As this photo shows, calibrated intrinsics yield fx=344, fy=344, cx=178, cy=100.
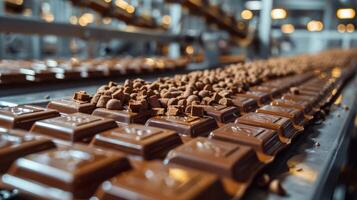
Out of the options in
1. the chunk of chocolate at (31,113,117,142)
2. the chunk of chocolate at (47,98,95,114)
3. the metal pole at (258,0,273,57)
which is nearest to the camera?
the chunk of chocolate at (31,113,117,142)

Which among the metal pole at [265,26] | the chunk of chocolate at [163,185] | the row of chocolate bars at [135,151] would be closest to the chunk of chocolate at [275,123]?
the row of chocolate bars at [135,151]

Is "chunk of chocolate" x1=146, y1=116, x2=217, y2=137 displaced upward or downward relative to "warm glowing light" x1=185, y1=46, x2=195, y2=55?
downward

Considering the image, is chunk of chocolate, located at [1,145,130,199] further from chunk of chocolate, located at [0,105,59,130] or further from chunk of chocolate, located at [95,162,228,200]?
chunk of chocolate, located at [0,105,59,130]

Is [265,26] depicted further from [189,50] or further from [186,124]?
[186,124]

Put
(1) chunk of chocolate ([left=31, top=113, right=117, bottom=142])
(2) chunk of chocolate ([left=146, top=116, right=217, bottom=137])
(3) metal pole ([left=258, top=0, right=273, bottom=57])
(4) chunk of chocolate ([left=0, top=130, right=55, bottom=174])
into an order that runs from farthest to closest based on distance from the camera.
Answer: (3) metal pole ([left=258, top=0, right=273, bottom=57])
(2) chunk of chocolate ([left=146, top=116, right=217, bottom=137])
(1) chunk of chocolate ([left=31, top=113, right=117, bottom=142])
(4) chunk of chocolate ([left=0, top=130, right=55, bottom=174])

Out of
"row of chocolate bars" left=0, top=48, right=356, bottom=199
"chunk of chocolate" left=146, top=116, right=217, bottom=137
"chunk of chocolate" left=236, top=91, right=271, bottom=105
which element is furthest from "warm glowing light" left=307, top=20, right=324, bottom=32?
"chunk of chocolate" left=146, top=116, right=217, bottom=137

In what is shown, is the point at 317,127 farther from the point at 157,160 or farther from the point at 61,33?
the point at 61,33

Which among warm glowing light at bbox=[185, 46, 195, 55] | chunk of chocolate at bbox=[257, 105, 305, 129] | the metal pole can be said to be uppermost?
the metal pole

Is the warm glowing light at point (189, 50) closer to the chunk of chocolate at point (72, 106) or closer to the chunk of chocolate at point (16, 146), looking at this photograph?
the chunk of chocolate at point (72, 106)

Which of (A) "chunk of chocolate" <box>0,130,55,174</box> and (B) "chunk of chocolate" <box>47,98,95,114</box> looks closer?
(A) "chunk of chocolate" <box>0,130,55,174</box>
